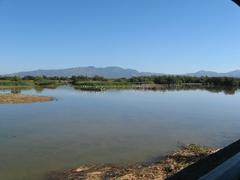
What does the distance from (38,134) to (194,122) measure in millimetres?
9750

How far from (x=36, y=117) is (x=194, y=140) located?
1145cm

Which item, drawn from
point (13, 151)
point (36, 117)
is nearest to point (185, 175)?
point (13, 151)

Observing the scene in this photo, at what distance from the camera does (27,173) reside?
957cm

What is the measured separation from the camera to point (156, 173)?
9109 mm

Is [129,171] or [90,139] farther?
[90,139]

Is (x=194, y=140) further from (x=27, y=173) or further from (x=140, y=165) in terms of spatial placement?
(x=27, y=173)

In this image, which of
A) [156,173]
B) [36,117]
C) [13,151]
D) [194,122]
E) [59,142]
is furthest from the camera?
[36,117]

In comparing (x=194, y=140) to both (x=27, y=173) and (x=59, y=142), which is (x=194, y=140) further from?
(x=27, y=173)

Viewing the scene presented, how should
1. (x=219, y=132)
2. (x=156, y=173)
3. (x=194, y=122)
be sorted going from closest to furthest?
(x=156, y=173), (x=219, y=132), (x=194, y=122)

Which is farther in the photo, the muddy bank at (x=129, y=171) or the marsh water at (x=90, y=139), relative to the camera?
the marsh water at (x=90, y=139)

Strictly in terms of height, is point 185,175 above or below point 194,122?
above

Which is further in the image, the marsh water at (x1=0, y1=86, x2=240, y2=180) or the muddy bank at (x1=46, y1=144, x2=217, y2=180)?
the marsh water at (x1=0, y1=86, x2=240, y2=180)

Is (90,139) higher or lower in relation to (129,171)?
lower

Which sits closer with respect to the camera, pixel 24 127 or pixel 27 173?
pixel 27 173
